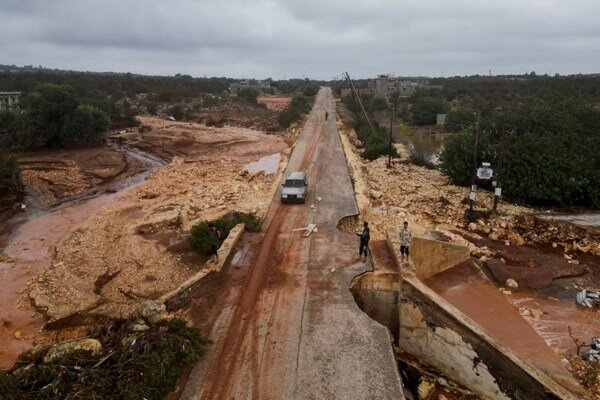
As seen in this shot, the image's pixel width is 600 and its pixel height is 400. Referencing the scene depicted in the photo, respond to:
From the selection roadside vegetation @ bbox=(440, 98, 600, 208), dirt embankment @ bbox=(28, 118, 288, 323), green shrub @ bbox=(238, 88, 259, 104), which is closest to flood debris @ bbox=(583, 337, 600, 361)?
roadside vegetation @ bbox=(440, 98, 600, 208)

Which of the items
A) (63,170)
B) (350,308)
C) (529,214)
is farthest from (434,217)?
(63,170)

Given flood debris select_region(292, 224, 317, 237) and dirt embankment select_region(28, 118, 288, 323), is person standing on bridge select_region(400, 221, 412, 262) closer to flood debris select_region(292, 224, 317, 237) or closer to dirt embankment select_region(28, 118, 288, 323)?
flood debris select_region(292, 224, 317, 237)

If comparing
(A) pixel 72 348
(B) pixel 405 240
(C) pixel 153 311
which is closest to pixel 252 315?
(C) pixel 153 311

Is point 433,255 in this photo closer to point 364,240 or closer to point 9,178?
point 364,240

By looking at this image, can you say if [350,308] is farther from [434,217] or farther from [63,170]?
[63,170]

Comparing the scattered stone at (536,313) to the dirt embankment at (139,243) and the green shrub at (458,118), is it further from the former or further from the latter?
the green shrub at (458,118)

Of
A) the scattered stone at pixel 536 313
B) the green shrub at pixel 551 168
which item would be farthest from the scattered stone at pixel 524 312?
the green shrub at pixel 551 168
